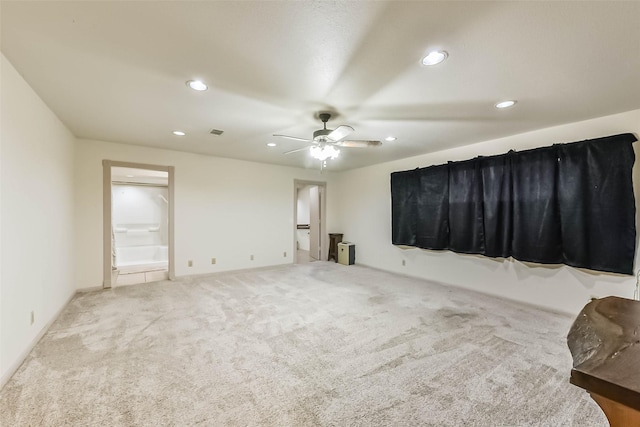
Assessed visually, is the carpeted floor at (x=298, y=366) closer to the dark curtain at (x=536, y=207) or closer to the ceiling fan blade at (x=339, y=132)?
the dark curtain at (x=536, y=207)

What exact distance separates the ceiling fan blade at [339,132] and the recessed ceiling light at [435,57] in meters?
0.89

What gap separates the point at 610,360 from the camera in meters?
0.66

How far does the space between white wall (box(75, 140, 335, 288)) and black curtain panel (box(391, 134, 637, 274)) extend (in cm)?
313

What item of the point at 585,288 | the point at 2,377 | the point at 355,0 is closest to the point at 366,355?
the point at 355,0

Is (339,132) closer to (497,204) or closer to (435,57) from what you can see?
(435,57)

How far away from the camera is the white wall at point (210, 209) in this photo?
4141 millimetres

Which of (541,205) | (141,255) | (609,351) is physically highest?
(541,205)

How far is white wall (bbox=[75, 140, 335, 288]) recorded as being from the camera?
13.6 ft

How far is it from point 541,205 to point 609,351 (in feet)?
11.6

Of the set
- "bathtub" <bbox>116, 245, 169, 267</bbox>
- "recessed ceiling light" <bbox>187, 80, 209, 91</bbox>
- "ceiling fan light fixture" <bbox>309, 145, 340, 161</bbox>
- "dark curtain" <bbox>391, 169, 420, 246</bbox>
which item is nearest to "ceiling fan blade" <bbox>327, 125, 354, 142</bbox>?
"ceiling fan light fixture" <bbox>309, 145, 340, 161</bbox>

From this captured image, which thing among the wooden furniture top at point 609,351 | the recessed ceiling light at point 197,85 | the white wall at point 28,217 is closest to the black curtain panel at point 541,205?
the wooden furniture top at point 609,351

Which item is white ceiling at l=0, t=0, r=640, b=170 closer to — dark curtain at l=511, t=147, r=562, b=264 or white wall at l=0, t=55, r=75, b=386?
white wall at l=0, t=55, r=75, b=386

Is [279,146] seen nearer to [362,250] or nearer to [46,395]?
[362,250]

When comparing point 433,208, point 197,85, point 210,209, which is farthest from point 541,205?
point 210,209
